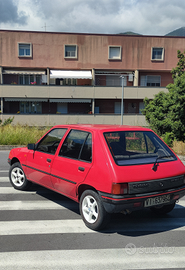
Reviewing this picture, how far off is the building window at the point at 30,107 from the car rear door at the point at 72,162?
3207 cm

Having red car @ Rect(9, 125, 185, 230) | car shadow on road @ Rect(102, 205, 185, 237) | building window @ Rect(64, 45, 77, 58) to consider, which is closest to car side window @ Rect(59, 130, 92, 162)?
red car @ Rect(9, 125, 185, 230)

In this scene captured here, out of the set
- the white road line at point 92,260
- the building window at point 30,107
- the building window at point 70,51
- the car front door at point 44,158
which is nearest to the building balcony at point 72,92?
the building window at point 30,107

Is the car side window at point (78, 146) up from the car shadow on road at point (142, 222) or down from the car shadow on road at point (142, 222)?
up

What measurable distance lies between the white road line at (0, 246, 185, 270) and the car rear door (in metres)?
1.22

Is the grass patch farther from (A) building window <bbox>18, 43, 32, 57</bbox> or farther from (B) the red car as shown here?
(A) building window <bbox>18, 43, 32, 57</bbox>

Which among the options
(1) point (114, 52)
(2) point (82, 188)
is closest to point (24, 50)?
(1) point (114, 52)

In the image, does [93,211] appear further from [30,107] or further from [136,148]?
A: [30,107]

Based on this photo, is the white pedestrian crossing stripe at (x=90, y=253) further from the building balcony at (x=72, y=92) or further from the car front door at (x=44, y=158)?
the building balcony at (x=72, y=92)

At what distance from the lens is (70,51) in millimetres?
35406

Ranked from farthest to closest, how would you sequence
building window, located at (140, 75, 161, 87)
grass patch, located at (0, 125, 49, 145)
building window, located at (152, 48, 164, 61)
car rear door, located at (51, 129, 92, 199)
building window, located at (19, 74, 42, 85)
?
building window, located at (140, 75, 161, 87) → building window, located at (152, 48, 164, 61) → building window, located at (19, 74, 42, 85) → grass patch, located at (0, 125, 49, 145) → car rear door, located at (51, 129, 92, 199)

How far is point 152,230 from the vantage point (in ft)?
14.9

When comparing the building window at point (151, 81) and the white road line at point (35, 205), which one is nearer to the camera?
the white road line at point (35, 205)

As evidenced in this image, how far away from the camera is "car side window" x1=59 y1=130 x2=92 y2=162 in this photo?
468cm

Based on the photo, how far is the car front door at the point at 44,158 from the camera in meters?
5.50
